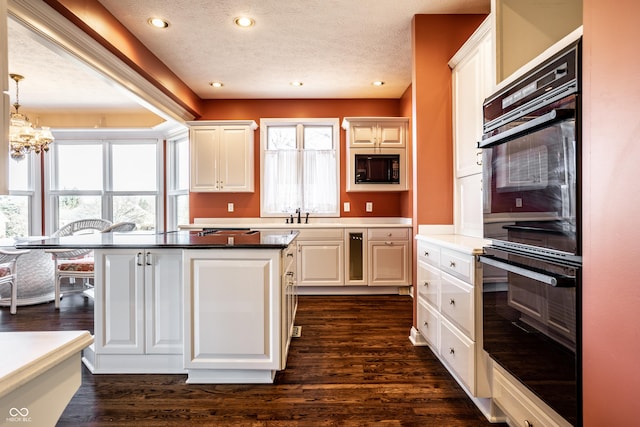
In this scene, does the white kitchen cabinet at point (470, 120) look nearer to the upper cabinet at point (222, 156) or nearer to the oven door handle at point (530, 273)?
the oven door handle at point (530, 273)

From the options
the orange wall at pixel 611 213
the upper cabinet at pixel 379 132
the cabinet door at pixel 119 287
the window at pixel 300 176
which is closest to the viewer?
the orange wall at pixel 611 213

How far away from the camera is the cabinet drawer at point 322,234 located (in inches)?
161

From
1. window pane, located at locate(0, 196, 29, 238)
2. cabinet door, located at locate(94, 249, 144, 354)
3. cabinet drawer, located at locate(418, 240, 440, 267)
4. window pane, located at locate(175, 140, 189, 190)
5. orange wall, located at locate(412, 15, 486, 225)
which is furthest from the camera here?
window pane, located at locate(175, 140, 189, 190)

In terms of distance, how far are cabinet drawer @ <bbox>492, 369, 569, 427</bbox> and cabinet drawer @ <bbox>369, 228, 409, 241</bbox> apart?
245 cm

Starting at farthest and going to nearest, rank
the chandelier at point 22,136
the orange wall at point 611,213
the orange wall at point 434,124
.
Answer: the chandelier at point 22,136 < the orange wall at point 434,124 < the orange wall at point 611,213

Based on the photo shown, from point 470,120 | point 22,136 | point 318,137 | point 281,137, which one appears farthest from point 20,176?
point 470,120

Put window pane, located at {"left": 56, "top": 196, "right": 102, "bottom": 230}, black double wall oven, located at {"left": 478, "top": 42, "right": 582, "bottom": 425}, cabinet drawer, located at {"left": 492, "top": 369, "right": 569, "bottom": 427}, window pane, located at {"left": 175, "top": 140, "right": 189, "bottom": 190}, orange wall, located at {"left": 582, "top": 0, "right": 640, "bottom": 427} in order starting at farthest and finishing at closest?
window pane, located at {"left": 56, "top": 196, "right": 102, "bottom": 230}
window pane, located at {"left": 175, "top": 140, "right": 189, "bottom": 190}
cabinet drawer, located at {"left": 492, "top": 369, "right": 569, "bottom": 427}
black double wall oven, located at {"left": 478, "top": 42, "right": 582, "bottom": 425}
orange wall, located at {"left": 582, "top": 0, "right": 640, "bottom": 427}

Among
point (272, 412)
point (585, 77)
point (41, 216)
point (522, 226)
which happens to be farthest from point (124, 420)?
point (41, 216)

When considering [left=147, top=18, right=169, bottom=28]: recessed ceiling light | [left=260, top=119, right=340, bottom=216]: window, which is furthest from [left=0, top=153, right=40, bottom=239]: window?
[left=147, top=18, right=169, bottom=28]: recessed ceiling light

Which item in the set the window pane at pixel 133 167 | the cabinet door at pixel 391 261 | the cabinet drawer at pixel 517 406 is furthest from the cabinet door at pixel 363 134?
the window pane at pixel 133 167

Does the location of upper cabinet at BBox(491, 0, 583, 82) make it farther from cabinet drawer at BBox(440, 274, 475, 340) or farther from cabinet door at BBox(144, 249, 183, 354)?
cabinet door at BBox(144, 249, 183, 354)

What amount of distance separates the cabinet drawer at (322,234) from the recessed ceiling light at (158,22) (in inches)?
99.0

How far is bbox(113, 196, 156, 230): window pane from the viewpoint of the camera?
519 cm

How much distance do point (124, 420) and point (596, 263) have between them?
87.6 inches
